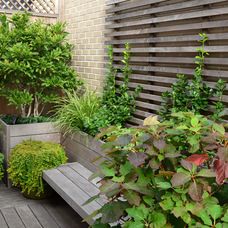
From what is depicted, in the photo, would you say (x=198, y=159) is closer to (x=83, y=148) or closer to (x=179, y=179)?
(x=179, y=179)

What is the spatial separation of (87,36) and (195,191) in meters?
3.82

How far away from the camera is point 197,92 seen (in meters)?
2.82

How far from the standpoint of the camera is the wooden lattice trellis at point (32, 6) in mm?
5266

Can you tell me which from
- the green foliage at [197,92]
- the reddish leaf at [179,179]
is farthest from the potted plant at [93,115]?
the reddish leaf at [179,179]

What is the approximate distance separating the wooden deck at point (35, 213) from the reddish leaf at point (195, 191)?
2.19 m

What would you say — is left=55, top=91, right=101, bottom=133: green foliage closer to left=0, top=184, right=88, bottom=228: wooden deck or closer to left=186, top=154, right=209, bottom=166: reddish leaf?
left=0, top=184, right=88, bottom=228: wooden deck

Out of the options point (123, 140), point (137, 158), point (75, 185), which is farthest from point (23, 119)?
point (137, 158)

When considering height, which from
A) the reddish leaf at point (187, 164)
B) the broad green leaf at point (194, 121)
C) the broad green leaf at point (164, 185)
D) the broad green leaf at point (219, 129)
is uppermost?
the broad green leaf at point (194, 121)

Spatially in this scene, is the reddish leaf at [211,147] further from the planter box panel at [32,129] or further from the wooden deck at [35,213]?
the planter box panel at [32,129]

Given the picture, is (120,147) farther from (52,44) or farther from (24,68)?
(52,44)

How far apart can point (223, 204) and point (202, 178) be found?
0.18 m

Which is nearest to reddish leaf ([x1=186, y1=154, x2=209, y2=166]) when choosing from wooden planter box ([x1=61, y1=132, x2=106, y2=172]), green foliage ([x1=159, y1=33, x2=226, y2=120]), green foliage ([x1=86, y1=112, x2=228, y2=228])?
green foliage ([x1=86, y1=112, x2=228, y2=228])

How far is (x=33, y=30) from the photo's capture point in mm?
4457

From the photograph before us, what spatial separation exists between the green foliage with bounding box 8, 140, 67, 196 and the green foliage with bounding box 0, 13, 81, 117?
0.77 meters
